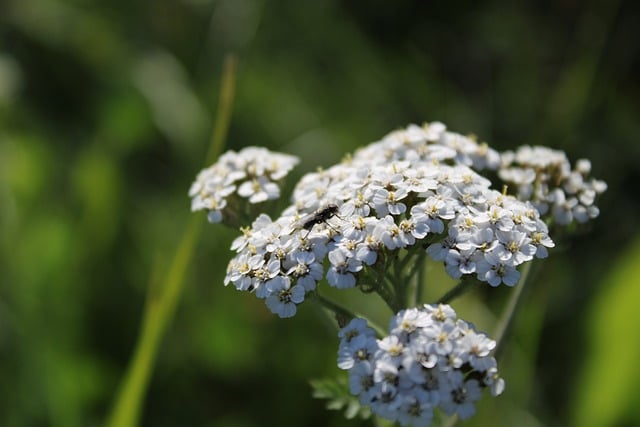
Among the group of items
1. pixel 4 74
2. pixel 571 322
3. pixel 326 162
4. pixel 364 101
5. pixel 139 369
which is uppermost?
pixel 364 101

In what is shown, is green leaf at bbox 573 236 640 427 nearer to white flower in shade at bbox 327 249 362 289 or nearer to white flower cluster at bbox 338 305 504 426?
white flower cluster at bbox 338 305 504 426

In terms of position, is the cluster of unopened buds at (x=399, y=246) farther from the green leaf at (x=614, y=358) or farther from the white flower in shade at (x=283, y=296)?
the green leaf at (x=614, y=358)

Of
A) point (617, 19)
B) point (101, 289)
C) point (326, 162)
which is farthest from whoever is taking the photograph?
point (617, 19)

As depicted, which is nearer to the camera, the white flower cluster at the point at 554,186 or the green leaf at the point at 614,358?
the white flower cluster at the point at 554,186

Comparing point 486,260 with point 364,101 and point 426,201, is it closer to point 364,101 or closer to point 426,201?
point 426,201

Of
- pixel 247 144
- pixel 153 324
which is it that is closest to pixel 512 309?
pixel 153 324

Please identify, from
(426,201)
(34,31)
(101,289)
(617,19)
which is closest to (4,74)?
(34,31)

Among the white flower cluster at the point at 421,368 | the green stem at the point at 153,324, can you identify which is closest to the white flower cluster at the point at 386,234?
the white flower cluster at the point at 421,368
